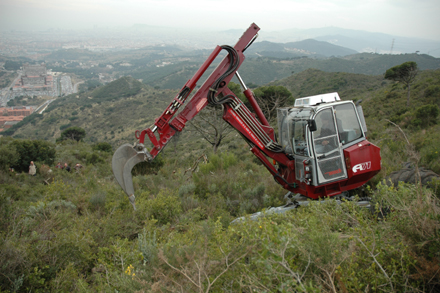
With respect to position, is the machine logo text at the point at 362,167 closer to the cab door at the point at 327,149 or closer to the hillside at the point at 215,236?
the cab door at the point at 327,149

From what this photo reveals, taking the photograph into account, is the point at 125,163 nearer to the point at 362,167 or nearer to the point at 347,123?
the point at 347,123

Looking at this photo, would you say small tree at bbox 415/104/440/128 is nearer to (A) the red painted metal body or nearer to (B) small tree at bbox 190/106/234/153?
(A) the red painted metal body

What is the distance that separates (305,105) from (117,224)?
5.45 m

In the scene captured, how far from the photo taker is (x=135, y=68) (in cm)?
15125

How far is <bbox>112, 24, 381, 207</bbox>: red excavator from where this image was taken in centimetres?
512

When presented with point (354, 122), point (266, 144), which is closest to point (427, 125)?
point (354, 122)

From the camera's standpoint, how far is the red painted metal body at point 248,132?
5121 millimetres

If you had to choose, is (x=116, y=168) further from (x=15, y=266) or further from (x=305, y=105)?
(x=305, y=105)

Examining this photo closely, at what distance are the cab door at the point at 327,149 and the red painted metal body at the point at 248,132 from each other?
19 cm

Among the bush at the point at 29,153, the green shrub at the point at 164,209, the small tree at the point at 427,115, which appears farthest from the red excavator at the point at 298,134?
the bush at the point at 29,153

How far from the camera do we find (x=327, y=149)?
5.74 meters

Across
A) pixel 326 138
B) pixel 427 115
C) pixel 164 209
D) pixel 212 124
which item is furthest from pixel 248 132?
pixel 427 115

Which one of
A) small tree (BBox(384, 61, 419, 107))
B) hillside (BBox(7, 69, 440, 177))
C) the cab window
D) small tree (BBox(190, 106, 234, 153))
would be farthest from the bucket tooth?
small tree (BBox(384, 61, 419, 107))

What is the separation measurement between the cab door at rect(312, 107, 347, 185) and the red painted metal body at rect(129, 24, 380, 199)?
0.61ft
